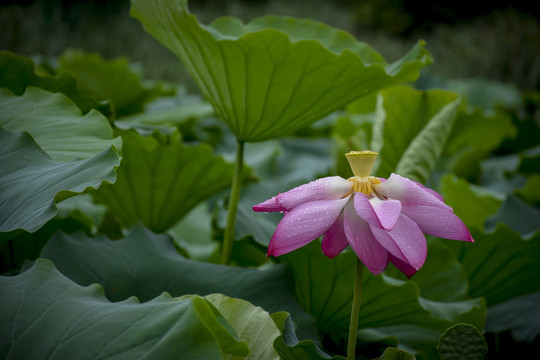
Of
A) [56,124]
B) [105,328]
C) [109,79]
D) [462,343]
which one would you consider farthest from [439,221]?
[109,79]

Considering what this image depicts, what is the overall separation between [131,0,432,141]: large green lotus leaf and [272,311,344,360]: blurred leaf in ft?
1.21

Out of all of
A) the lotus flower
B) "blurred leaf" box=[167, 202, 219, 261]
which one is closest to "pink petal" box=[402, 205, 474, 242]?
the lotus flower

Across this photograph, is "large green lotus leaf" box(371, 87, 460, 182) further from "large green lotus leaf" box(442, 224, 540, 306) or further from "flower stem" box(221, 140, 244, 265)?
"flower stem" box(221, 140, 244, 265)

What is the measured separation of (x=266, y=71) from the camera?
819mm

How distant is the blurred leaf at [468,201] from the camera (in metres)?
1.30

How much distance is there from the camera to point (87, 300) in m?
0.55

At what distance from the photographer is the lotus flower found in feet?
1.56

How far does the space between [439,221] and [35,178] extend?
1.51ft

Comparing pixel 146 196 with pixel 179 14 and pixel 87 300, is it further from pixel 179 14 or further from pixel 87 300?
pixel 87 300

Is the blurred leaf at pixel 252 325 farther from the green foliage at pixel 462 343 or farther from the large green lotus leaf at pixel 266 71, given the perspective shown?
the large green lotus leaf at pixel 266 71

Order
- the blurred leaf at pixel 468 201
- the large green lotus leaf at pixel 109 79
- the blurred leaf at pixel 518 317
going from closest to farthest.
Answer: the blurred leaf at pixel 518 317 < the blurred leaf at pixel 468 201 < the large green lotus leaf at pixel 109 79

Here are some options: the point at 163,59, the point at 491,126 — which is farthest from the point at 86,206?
the point at 163,59

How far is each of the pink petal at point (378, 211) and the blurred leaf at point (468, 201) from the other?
33.3 inches

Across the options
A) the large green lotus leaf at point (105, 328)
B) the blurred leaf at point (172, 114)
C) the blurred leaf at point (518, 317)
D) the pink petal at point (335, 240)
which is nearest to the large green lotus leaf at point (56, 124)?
the large green lotus leaf at point (105, 328)
